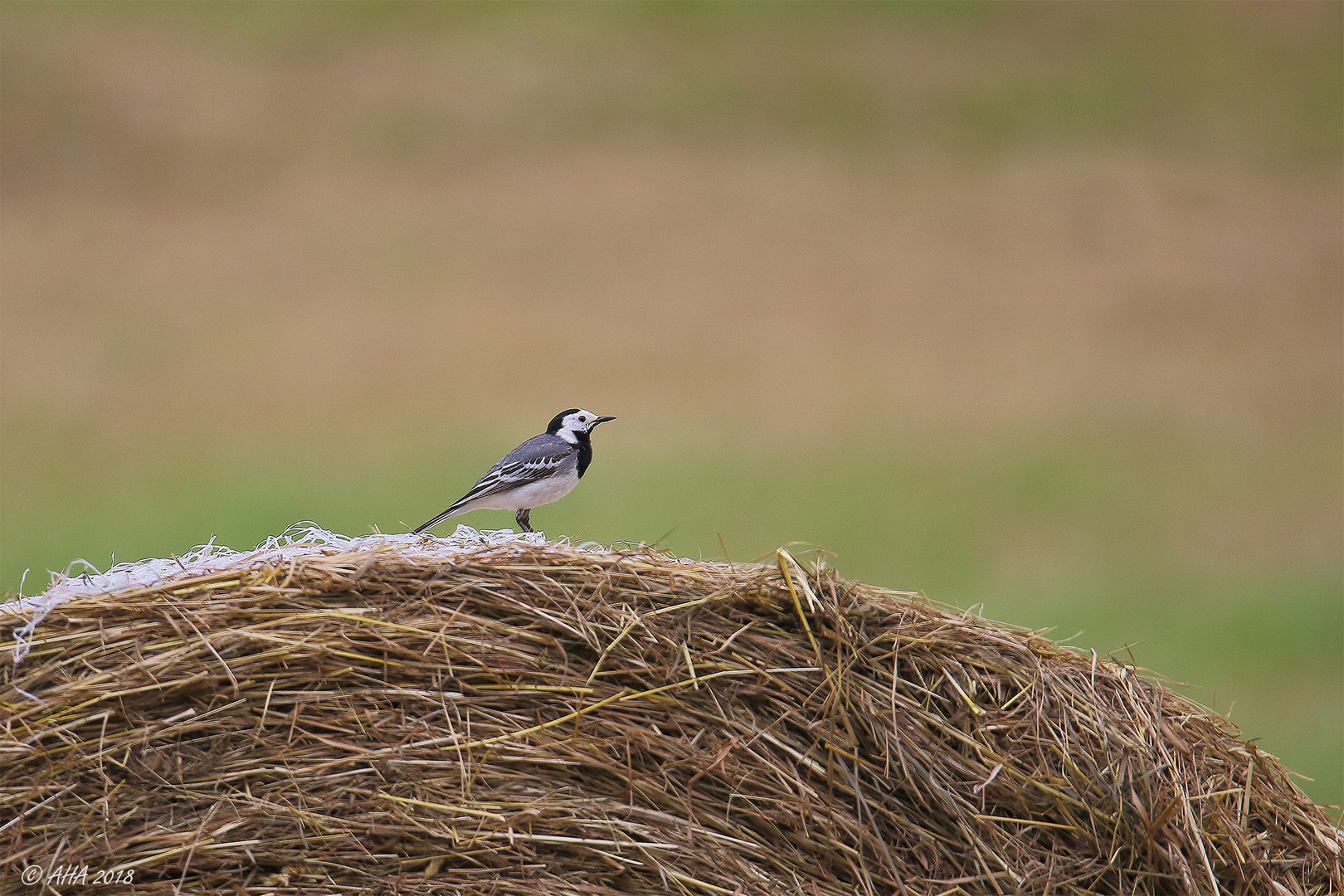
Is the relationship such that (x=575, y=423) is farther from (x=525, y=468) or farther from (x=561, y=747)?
(x=561, y=747)

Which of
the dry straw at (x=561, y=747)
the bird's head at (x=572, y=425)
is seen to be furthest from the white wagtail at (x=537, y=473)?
the dry straw at (x=561, y=747)

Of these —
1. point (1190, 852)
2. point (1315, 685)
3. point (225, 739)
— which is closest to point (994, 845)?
point (1190, 852)

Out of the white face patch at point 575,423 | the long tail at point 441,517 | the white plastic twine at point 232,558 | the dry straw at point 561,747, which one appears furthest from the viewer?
the white face patch at point 575,423

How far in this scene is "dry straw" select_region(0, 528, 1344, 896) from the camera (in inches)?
83.7

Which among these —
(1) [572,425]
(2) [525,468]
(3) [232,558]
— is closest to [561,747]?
(3) [232,558]

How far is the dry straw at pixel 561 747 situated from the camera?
2.13 meters

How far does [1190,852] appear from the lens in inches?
86.5

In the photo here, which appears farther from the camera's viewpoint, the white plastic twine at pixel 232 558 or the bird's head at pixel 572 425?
the bird's head at pixel 572 425

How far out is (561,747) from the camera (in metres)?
2.21

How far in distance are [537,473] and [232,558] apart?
33.8 inches

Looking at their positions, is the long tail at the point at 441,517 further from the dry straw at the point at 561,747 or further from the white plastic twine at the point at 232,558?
the dry straw at the point at 561,747

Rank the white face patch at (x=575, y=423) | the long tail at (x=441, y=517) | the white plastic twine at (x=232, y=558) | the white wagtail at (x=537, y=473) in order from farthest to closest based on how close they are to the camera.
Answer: the white face patch at (x=575, y=423)
the white wagtail at (x=537, y=473)
the long tail at (x=441, y=517)
the white plastic twine at (x=232, y=558)

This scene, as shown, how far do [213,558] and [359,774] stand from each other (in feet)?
2.12

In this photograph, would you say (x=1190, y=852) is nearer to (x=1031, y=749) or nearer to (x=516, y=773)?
(x=1031, y=749)
